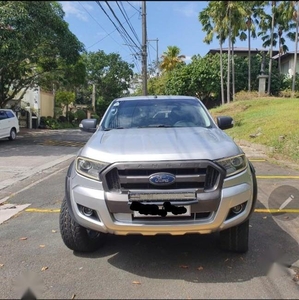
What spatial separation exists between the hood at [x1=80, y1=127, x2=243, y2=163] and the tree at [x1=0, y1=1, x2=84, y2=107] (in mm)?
2870

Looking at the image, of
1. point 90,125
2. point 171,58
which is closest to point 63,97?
point 171,58

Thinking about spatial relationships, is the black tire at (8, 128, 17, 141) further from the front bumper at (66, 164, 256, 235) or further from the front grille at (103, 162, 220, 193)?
the front grille at (103, 162, 220, 193)

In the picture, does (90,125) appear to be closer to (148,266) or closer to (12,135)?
(148,266)

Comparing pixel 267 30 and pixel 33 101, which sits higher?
pixel 267 30

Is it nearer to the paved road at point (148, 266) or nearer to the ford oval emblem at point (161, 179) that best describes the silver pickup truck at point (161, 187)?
the ford oval emblem at point (161, 179)

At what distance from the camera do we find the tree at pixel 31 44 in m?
11.1

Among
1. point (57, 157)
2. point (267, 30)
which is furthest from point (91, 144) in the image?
point (267, 30)

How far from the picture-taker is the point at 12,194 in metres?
6.50

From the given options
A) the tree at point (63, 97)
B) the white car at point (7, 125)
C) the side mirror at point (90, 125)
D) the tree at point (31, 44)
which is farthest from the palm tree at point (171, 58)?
the side mirror at point (90, 125)

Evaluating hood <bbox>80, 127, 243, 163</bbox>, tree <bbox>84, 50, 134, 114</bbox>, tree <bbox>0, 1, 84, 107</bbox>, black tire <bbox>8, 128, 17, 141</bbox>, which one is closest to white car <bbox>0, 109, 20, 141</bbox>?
black tire <bbox>8, 128, 17, 141</bbox>

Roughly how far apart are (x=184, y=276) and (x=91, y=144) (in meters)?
1.59

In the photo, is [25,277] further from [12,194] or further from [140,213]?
[12,194]

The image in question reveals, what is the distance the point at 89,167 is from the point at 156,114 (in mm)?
1627

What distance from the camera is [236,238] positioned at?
346 centimetres
